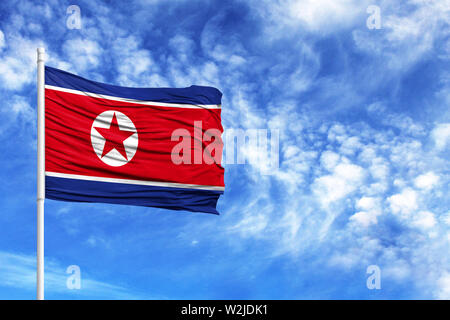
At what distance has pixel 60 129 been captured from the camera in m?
13.4

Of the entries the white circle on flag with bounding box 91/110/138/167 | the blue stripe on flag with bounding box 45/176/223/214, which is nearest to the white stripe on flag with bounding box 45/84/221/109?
the white circle on flag with bounding box 91/110/138/167

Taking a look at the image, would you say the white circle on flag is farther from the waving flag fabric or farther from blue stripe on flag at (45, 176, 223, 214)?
blue stripe on flag at (45, 176, 223, 214)

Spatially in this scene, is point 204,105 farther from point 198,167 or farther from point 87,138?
point 87,138

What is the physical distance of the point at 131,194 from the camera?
47.4ft

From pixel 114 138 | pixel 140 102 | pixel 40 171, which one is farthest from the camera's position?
pixel 140 102

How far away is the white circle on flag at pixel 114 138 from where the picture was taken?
14117 millimetres

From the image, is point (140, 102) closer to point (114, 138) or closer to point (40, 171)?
point (114, 138)

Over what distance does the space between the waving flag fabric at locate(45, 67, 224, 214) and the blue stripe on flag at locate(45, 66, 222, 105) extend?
1.0 inches

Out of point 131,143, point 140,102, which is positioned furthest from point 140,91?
point 131,143

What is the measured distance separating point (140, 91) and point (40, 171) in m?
3.99

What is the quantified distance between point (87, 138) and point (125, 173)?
1.39 m

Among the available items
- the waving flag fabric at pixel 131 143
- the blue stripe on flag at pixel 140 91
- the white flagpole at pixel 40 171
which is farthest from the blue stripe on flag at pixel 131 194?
the blue stripe on flag at pixel 140 91
